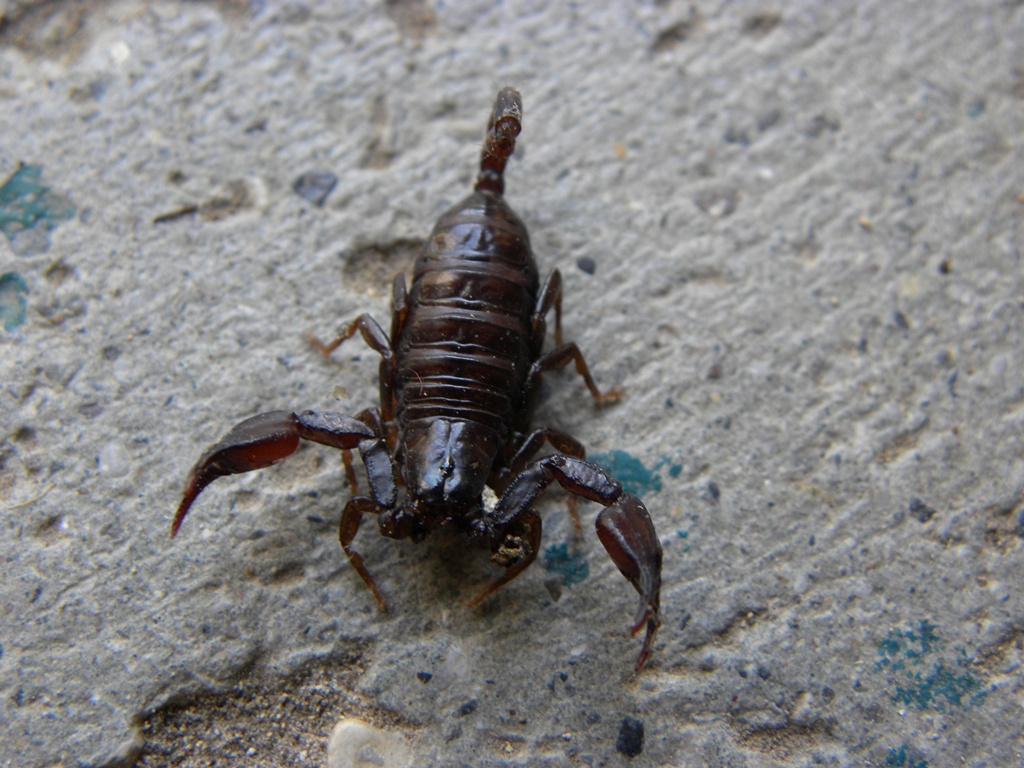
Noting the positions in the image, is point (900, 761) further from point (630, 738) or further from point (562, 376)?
point (562, 376)

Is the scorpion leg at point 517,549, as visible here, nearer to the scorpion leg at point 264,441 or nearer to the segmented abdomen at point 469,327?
the segmented abdomen at point 469,327

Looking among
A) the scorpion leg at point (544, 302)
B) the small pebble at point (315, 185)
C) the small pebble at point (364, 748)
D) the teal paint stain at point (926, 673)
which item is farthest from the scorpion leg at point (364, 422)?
the teal paint stain at point (926, 673)

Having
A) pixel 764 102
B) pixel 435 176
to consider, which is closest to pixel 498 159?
pixel 435 176

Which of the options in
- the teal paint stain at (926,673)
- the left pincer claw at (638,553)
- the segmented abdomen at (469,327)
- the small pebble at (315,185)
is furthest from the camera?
the small pebble at (315,185)

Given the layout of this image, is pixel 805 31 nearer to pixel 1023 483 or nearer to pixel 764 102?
pixel 764 102

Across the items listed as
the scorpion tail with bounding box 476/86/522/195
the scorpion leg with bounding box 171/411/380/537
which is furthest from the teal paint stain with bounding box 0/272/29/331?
the scorpion tail with bounding box 476/86/522/195

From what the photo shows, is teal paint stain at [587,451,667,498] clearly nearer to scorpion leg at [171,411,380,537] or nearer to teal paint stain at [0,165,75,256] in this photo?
scorpion leg at [171,411,380,537]
